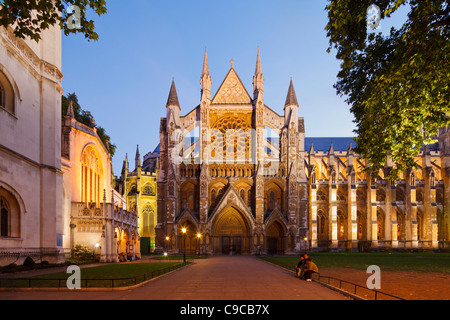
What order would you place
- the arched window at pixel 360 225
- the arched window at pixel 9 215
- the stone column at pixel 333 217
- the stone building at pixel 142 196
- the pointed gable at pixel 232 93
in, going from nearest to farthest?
1. the arched window at pixel 9 215
2. the pointed gable at pixel 232 93
3. the stone column at pixel 333 217
4. the arched window at pixel 360 225
5. the stone building at pixel 142 196

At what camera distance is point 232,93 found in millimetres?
52469

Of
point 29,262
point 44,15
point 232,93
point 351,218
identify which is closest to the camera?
point 44,15

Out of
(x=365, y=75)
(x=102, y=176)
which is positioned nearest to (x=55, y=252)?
(x=102, y=176)

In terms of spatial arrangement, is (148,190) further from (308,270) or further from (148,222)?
(308,270)

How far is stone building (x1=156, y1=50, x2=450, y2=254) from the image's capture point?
47.6 metres

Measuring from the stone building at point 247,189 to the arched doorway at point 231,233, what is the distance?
12 centimetres

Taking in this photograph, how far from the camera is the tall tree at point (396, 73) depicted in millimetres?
11805

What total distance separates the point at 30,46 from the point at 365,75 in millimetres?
17216

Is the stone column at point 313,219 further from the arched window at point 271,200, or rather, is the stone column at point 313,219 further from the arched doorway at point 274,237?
the arched window at point 271,200

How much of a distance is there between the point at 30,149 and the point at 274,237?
34.4 m

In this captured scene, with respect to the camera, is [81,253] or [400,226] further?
[400,226]

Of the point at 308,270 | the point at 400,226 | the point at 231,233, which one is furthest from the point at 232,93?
the point at 308,270

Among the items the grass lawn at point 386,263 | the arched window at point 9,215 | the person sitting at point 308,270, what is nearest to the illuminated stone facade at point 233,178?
the grass lawn at point 386,263
